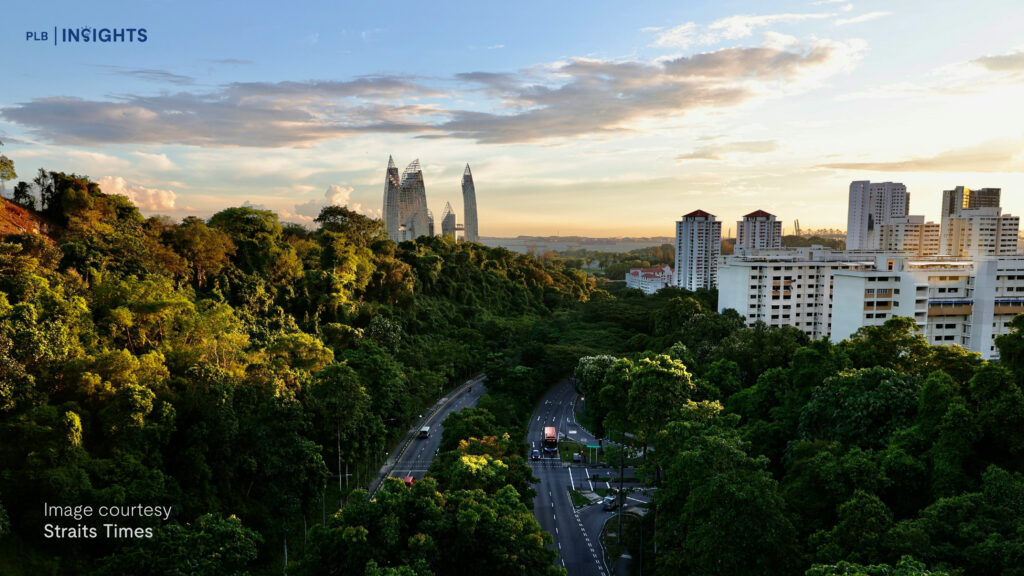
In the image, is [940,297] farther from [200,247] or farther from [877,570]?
[200,247]

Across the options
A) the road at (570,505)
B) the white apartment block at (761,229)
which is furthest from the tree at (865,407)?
the white apartment block at (761,229)

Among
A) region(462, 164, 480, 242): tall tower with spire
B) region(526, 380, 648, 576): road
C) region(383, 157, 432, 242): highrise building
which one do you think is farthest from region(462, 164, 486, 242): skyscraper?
region(526, 380, 648, 576): road

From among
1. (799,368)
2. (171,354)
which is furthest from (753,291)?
(171,354)

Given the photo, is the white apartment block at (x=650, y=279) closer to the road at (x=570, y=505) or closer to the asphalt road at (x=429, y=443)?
the asphalt road at (x=429, y=443)

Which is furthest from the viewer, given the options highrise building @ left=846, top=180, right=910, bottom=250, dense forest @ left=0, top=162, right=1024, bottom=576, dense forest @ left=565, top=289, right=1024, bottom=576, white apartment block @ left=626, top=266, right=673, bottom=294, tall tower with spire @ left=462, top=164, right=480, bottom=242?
tall tower with spire @ left=462, top=164, right=480, bottom=242

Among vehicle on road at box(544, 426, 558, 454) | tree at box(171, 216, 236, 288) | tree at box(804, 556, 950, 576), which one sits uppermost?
tree at box(171, 216, 236, 288)

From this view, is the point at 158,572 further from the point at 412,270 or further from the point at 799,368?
the point at 412,270

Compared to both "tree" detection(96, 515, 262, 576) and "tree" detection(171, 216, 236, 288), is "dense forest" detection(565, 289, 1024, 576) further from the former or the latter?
"tree" detection(171, 216, 236, 288)
